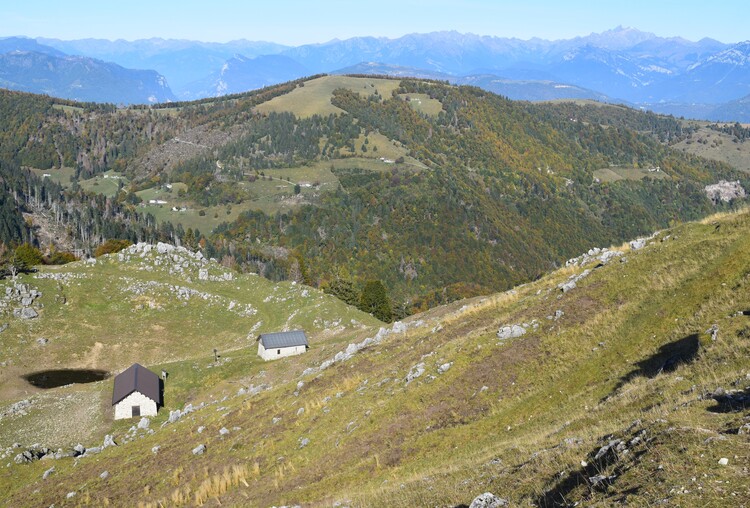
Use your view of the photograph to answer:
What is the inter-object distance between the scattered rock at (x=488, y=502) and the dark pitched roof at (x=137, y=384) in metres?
55.5

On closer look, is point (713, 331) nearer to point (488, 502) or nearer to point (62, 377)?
point (488, 502)

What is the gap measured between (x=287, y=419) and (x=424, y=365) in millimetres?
11556

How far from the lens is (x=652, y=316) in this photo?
101 feet

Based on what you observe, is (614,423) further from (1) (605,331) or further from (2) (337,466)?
(2) (337,466)

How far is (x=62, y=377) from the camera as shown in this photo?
2958 inches

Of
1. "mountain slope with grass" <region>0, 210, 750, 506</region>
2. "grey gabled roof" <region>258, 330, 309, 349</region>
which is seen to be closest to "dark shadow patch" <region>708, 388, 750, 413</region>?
"mountain slope with grass" <region>0, 210, 750, 506</region>

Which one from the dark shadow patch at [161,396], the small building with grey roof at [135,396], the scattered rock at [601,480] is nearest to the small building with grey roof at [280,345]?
the dark shadow patch at [161,396]

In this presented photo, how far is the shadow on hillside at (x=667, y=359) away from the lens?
24781 millimetres

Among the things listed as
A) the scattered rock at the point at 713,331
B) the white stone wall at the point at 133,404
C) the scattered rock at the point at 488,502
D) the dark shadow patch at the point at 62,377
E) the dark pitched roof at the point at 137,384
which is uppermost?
the scattered rock at the point at 713,331

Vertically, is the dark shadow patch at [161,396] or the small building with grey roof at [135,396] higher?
the small building with grey roof at [135,396]

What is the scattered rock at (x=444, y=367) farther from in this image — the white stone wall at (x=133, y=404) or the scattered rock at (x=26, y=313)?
the scattered rock at (x=26, y=313)

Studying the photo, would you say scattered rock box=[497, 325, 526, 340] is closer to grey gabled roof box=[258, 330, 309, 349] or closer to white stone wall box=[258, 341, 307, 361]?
white stone wall box=[258, 341, 307, 361]

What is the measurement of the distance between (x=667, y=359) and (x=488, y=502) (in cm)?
1532

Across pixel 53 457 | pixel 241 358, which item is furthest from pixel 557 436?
pixel 241 358
